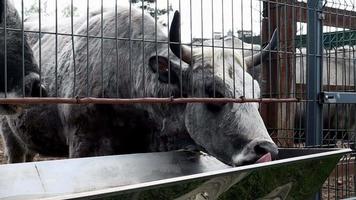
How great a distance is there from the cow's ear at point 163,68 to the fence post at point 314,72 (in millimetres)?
1075

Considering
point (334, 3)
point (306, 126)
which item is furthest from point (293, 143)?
point (334, 3)

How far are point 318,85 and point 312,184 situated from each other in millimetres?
1453

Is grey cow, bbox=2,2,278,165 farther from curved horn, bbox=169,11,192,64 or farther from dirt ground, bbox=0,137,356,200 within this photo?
dirt ground, bbox=0,137,356,200

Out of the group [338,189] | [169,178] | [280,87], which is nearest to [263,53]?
[280,87]

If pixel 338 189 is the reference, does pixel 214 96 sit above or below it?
above

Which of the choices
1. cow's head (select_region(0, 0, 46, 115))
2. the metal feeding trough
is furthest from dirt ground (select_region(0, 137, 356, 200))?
cow's head (select_region(0, 0, 46, 115))

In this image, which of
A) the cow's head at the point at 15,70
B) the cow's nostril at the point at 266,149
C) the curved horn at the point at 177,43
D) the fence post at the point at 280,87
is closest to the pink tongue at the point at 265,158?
the cow's nostril at the point at 266,149

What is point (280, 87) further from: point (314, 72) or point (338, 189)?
point (338, 189)

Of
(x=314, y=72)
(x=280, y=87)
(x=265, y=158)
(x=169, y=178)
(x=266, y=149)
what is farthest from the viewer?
(x=280, y=87)

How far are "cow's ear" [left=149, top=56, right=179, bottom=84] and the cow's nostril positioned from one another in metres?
0.84

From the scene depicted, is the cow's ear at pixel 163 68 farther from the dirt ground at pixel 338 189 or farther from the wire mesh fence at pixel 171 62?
the dirt ground at pixel 338 189

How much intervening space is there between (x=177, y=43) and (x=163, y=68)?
384 mm

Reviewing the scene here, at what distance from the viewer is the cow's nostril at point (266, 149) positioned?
3088mm

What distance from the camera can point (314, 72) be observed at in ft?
12.7
